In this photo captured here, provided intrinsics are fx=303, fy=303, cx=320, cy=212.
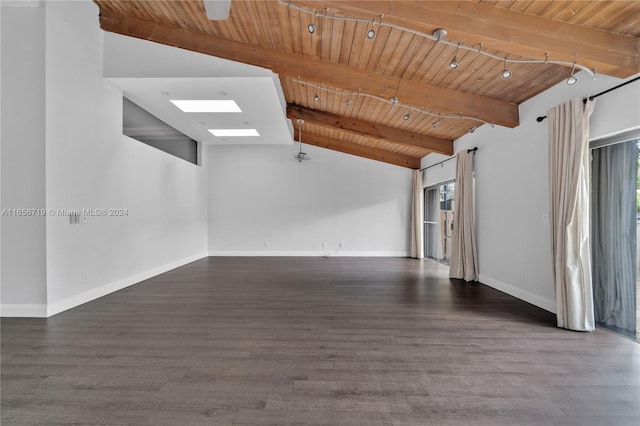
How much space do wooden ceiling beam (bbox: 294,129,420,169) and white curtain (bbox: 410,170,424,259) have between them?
38 cm

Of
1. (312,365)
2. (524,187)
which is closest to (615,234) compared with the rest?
(524,187)

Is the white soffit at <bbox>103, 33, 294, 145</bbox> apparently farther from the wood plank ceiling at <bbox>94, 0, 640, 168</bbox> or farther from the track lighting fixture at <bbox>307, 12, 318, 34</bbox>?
the track lighting fixture at <bbox>307, 12, 318, 34</bbox>

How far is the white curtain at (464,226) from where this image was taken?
18.0 feet

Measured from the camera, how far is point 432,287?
5020 millimetres

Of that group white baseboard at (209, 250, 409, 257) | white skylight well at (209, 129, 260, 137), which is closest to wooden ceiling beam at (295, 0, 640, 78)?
white skylight well at (209, 129, 260, 137)

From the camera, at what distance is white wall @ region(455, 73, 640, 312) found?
309 centimetres

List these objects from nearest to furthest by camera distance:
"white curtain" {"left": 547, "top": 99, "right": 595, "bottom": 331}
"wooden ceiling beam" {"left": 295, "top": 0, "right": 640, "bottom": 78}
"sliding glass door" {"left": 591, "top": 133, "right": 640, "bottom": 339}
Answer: "wooden ceiling beam" {"left": 295, "top": 0, "right": 640, "bottom": 78}
"sliding glass door" {"left": 591, "top": 133, "right": 640, "bottom": 339}
"white curtain" {"left": 547, "top": 99, "right": 595, "bottom": 331}

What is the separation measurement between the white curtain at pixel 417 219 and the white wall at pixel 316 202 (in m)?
0.34

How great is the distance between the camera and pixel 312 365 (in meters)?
2.38

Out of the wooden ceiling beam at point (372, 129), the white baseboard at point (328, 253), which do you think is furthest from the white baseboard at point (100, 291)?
the wooden ceiling beam at point (372, 129)

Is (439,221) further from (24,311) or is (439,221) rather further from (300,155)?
(24,311)

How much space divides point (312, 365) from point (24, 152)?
4004 mm

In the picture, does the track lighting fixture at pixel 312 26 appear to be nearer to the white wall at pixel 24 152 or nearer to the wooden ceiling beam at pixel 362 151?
the white wall at pixel 24 152

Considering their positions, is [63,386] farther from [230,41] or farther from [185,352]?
[230,41]
